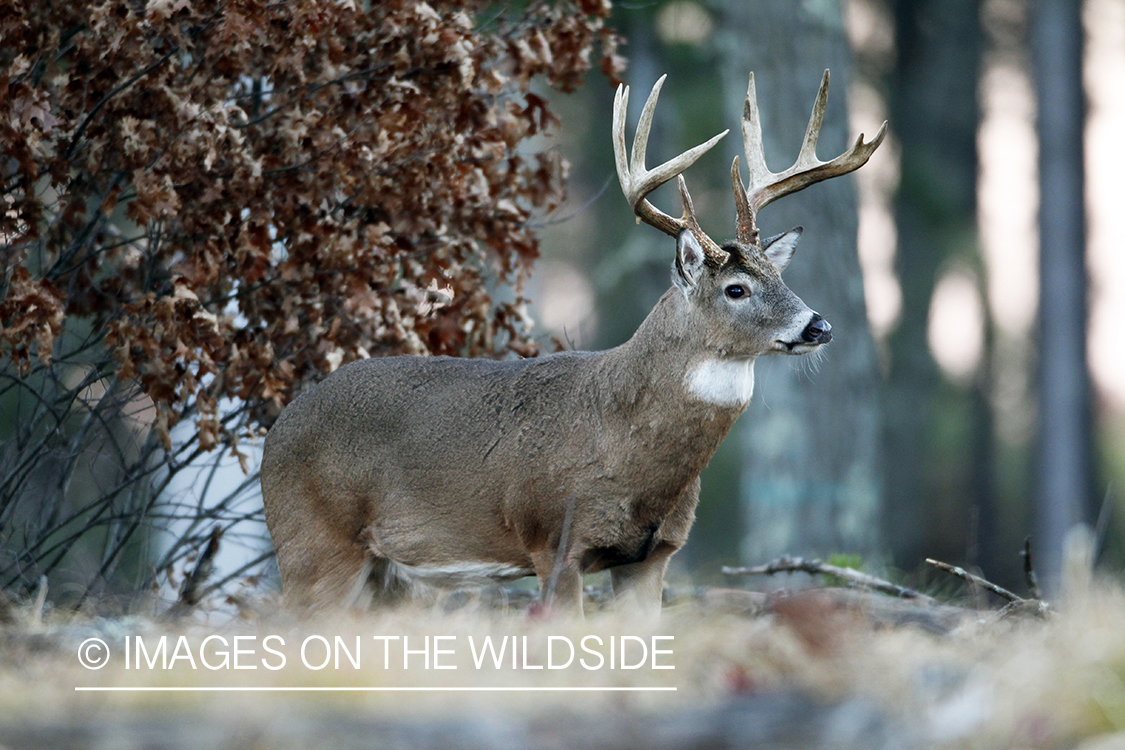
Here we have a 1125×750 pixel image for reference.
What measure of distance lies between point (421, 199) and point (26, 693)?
355 centimetres

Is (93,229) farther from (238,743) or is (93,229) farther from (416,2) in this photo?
(238,743)

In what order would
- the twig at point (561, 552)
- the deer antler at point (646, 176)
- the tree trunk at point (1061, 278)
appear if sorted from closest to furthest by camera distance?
1. the twig at point (561, 552)
2. the deer antler at point (646, 176)
3. the tree trunk at point (1061, 278)

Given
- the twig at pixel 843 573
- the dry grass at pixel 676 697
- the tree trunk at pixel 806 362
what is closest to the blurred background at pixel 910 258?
the tree trunk at pixel 806 362

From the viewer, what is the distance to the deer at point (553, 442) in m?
5.28

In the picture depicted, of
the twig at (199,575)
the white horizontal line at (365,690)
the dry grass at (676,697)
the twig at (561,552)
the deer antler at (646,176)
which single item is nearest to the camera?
the dry grass at (676,697)

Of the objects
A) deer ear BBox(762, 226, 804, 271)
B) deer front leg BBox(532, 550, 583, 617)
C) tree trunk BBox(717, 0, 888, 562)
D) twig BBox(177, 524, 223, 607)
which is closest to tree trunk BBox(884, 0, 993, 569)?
tree trunk BBox(717, 0, 888, 562)

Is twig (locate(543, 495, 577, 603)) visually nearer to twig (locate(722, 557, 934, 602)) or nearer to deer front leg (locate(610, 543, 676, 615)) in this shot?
deer front leg (locate(610, 543, 676, 615))

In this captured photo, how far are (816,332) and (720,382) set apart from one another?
0.44 meters

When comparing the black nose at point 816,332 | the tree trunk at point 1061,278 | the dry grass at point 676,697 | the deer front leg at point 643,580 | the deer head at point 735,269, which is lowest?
the dry grass at point 676,697

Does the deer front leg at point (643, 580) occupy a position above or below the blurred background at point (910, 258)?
below

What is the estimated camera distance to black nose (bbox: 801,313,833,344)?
5387 millimetres

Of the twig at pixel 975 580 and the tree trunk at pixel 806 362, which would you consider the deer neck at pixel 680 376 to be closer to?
the twig at pixel 975 580

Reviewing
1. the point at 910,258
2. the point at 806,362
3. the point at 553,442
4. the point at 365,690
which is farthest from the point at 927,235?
the point at 365,690

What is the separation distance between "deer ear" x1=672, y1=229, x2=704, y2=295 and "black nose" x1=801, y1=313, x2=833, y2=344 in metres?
0.50
